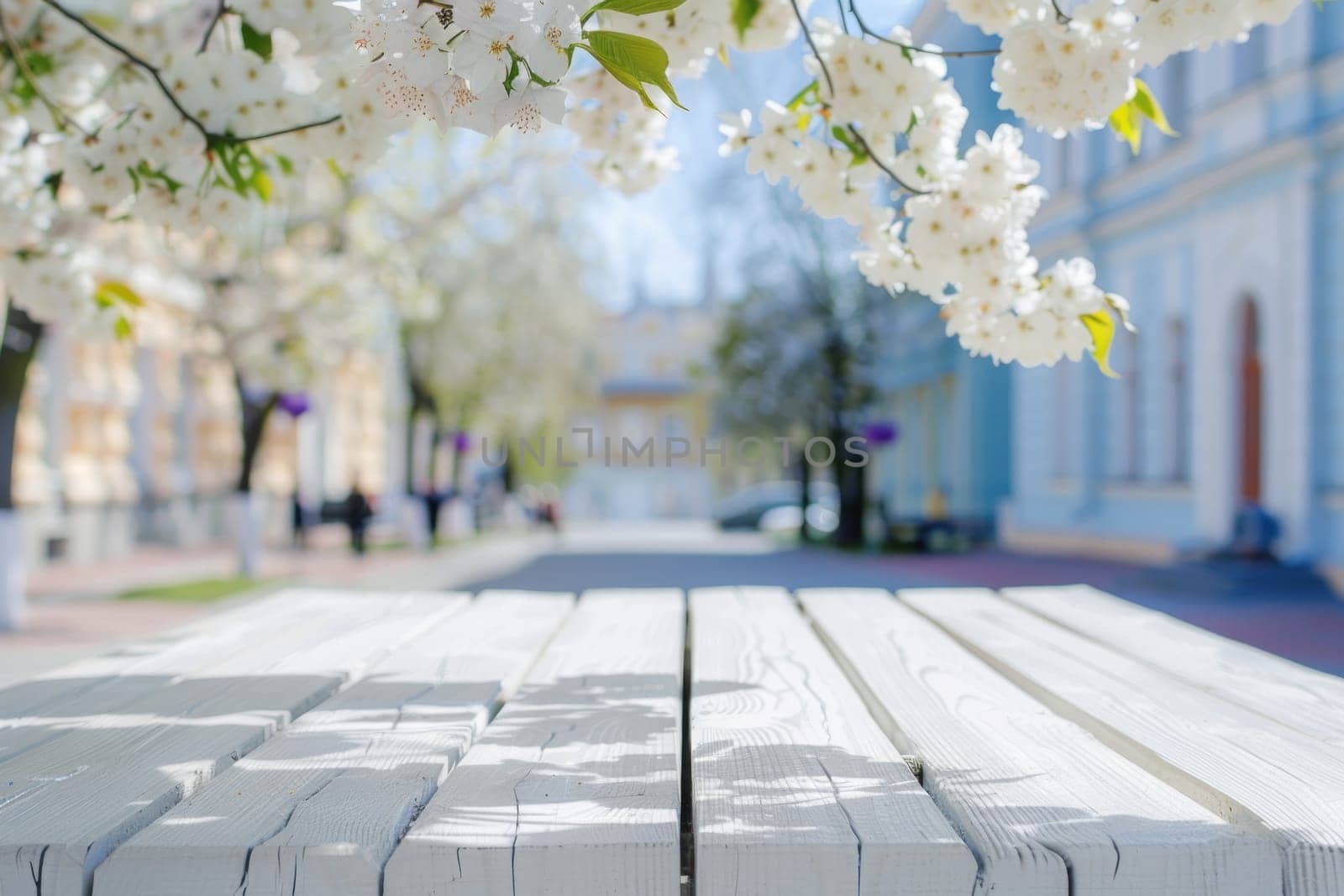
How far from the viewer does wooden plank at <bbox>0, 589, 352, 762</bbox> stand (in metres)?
1.92

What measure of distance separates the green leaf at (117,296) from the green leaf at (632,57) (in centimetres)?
215

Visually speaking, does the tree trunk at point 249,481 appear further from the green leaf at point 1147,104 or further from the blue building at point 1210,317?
the green leaf at point 1147,104

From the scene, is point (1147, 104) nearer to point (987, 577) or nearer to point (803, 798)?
point (803, 798)

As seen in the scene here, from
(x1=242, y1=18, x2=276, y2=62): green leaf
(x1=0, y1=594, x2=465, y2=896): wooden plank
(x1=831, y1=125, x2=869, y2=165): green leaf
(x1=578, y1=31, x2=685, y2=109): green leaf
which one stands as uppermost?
(x1=242, y1=18, x2=276, y2=62): green leaf

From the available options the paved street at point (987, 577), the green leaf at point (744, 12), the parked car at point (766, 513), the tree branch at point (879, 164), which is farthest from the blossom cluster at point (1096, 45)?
the parked car at point (766, 513)

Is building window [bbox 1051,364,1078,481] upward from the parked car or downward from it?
upward

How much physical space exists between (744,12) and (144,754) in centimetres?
202

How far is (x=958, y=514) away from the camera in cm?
2645

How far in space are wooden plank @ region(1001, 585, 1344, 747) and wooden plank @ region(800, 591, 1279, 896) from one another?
370 millimetres

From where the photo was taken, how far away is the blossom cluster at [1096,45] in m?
2.42

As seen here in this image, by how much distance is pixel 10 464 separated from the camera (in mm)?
9414

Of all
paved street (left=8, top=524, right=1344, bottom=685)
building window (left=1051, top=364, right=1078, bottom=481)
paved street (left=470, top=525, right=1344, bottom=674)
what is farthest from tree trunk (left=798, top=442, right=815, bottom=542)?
building window (left=1051, top=364, right=1078, bottom=481)

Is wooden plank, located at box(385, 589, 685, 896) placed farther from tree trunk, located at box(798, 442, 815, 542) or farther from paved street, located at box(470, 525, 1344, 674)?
tree trunk, located at box(798, 442, 815, 542)

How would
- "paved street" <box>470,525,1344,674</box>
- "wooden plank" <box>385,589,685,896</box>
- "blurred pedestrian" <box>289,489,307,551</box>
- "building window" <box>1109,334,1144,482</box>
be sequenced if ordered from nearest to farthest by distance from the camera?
"wooden plank" <box>385,589,685,896</box>, "paved street" <box>470,525,1344,674</box>, "building window" <box>1109,334,1144,482</box>, "blurred pedestrian" <box>289,489,307,551</box>
